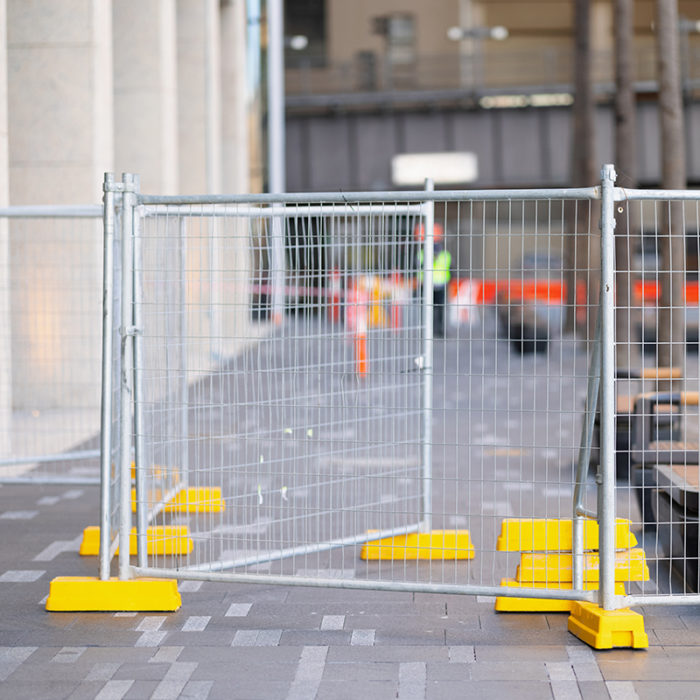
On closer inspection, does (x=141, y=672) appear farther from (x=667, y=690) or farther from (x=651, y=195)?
(x=651, y=195)

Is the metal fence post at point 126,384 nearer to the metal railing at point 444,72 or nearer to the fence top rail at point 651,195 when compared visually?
the fence top rail at point 651,195

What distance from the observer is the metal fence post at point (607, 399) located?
18.8 ft

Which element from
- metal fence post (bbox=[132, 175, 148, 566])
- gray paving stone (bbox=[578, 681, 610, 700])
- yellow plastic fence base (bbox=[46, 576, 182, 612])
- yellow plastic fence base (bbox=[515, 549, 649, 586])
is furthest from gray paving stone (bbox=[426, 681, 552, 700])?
metal fence post (bbox=[132, 175, 148, 566])

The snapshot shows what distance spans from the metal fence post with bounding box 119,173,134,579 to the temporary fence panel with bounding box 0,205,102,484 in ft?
6.63

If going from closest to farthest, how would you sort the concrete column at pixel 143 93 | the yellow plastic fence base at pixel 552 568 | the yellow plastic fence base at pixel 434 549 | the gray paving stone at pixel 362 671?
the gray paving stone at pixel 362 671
the yellow plastic fence base at pixel 552 568
the yellow plastic fence base at pixel 434 549
the concrete column at pixel 143 93

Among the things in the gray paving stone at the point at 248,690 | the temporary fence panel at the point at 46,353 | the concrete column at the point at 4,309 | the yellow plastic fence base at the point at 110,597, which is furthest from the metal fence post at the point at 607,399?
the concrete column at the point at 4,309

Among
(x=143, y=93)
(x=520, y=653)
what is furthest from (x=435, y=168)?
(x=520, y=653)

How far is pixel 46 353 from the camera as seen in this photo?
11.2m

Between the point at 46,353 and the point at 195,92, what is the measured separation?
1074cm

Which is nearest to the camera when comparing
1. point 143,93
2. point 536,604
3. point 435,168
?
point 536,604

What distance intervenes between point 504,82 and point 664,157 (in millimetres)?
19627

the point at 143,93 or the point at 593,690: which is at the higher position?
the point at 143,93

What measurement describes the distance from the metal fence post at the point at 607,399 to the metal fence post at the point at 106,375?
2.31m

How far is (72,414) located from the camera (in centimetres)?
1071
